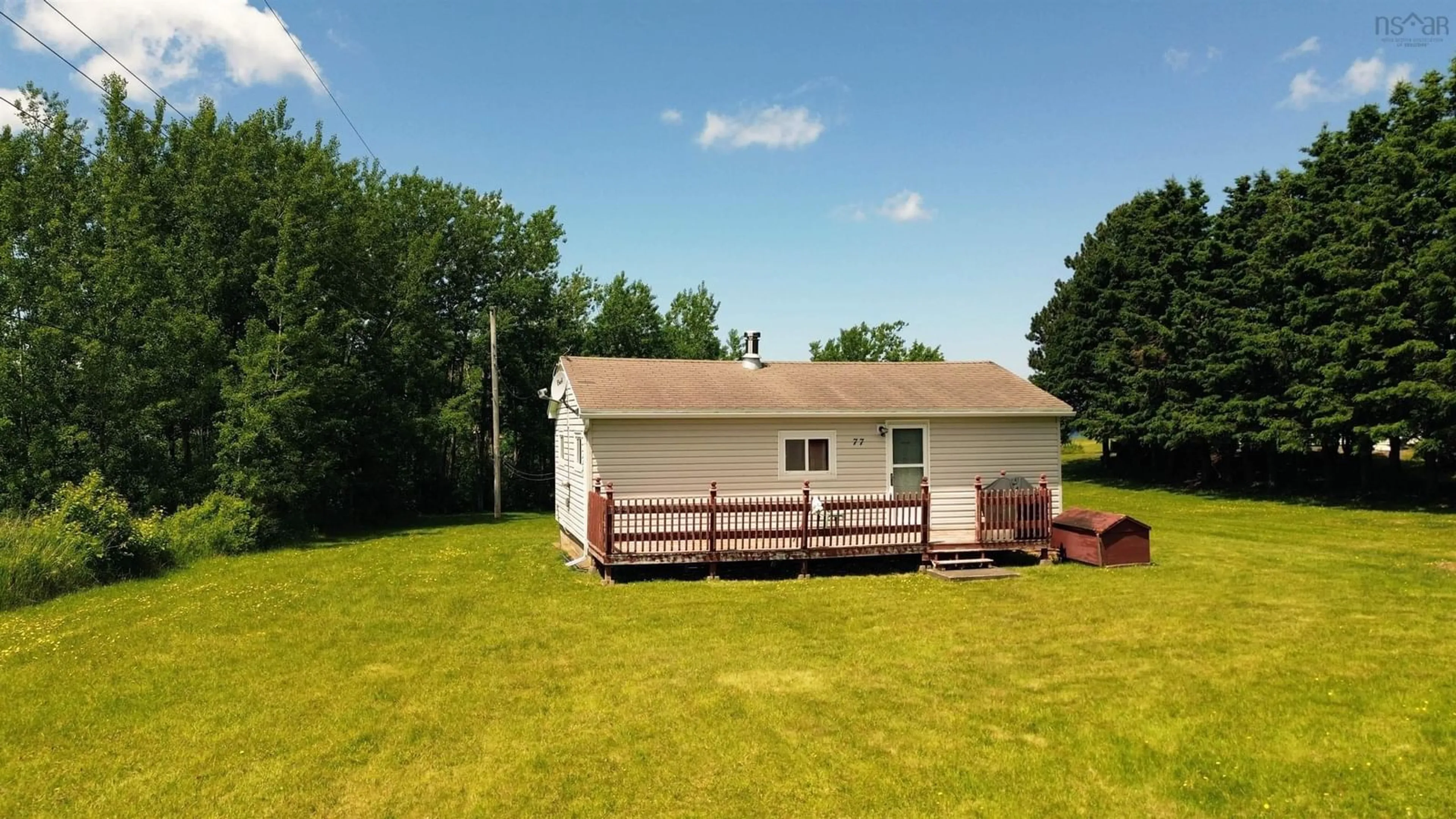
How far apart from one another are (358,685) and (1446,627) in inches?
488

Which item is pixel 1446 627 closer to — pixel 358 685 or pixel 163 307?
pixel 358 685

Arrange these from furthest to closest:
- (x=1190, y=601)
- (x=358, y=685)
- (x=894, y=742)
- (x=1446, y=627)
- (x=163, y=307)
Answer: (x=163, y=307), (x=1190, y=601), (x=1446, y=627), (x=358, y=685), (x=894, y=742)

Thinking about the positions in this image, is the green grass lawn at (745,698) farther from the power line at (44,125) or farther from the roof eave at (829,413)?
the power line at (44,125)

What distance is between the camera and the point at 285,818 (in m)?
5.13

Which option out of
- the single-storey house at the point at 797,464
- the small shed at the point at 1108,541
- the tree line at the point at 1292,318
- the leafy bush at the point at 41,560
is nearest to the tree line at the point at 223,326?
the leafy bush at the point at 41,560

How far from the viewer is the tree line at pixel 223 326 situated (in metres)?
18.1

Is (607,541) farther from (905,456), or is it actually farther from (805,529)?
(905,456)

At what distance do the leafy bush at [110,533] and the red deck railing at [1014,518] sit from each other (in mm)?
15623

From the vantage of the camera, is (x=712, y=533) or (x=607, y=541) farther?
(x=712, y=533)

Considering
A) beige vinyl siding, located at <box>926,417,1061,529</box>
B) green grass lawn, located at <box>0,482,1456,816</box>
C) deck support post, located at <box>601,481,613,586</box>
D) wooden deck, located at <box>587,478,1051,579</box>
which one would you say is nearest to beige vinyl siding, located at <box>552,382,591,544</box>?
wooden deck, located at <box>587,478,1051,579</box>

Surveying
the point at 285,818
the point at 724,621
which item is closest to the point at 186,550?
the point at 724,621

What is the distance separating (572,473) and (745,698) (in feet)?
34.7

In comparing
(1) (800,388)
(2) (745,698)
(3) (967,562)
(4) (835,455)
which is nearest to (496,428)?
(1) (800,388)

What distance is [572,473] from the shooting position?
17203 mm
